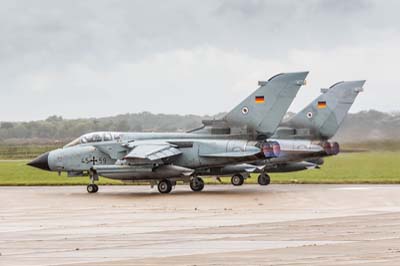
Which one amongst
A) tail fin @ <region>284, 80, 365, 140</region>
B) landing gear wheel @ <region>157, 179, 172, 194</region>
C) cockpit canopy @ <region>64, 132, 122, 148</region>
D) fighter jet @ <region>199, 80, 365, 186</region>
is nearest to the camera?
landing gear wheel @ <region>157, 179, 172, 194</region>

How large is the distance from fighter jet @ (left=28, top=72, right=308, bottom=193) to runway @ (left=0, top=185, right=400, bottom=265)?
96cm

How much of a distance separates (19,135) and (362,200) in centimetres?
4887

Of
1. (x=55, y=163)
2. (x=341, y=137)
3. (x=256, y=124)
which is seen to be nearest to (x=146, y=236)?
(x=256, y=124)

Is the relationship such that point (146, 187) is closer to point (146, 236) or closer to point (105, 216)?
point (105, 216)

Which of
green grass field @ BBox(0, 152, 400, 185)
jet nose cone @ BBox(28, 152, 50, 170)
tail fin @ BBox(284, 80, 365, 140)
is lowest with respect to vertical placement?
green grass field @ BBox(0, 152, 400, 185)

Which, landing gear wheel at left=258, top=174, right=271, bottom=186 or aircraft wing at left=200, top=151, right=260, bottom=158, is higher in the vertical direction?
aircraft wing at left=200, top=151, right=260, bottom=158

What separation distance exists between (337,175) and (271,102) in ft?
58.8

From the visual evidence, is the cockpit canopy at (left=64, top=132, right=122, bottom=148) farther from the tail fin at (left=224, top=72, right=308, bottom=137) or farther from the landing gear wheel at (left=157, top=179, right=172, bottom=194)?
the tail fin at (left=224, top=72, right=308, bottom=137)

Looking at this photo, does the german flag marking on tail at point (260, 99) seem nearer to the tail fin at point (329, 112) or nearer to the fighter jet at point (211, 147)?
A: the fighter jet at point (211, 147)

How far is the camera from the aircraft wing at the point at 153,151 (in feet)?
107

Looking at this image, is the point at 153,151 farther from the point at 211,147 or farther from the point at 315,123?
the point at 315,123

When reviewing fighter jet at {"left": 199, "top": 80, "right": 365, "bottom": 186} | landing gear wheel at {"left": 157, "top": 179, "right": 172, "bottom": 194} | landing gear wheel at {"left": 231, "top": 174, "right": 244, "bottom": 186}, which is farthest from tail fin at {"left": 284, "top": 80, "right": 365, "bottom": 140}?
landing gear wheel at {"left": 157, "top": 179, "right": 172, "bottom": 194}

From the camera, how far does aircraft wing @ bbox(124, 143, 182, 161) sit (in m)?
32.6

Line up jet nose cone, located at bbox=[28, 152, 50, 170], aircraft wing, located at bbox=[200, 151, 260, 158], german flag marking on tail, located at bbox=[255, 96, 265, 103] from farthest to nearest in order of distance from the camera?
jet nose cone, located at bbox=[28, 152, 50, 170] < german flag marking on tail, located at bbox=[255, 96, 265, 103] < aircraft wing, located at bbox=[200, 151, 260, 158]
